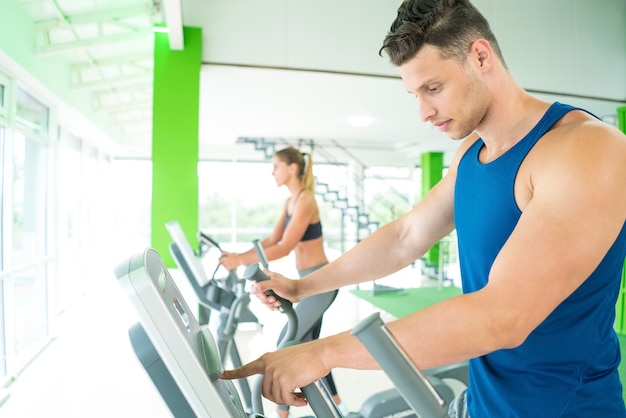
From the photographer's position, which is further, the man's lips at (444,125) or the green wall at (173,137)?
the green wall at (173,137)

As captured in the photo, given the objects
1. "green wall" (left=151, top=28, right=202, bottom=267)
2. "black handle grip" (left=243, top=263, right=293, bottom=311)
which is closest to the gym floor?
"green wall" (left=151, top=28, right=202, bottom=267)

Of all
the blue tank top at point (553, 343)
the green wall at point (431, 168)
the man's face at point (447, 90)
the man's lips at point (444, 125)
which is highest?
the green wall at point (431, 168)

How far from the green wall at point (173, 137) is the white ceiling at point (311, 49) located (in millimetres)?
237

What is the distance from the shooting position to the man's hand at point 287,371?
0.66 meters

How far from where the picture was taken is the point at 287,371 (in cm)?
66

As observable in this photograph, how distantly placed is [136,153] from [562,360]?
11.3 m

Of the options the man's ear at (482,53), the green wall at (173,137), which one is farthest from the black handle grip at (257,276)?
the green wall at (173,137)

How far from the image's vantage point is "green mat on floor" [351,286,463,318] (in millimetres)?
5902

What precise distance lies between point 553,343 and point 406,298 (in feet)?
19.4

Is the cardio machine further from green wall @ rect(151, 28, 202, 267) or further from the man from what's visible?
green wall @ rect(151, 28, 202, 267)

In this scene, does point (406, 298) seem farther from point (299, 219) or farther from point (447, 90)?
point (447, 90)

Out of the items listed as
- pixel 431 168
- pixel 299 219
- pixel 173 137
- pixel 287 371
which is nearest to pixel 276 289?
pixel 287 371

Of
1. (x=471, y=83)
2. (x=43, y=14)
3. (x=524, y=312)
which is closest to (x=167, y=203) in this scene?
(x=43, y=14)

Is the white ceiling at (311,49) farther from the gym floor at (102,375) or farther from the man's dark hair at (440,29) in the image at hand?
the man's dark hair at (440,29)
